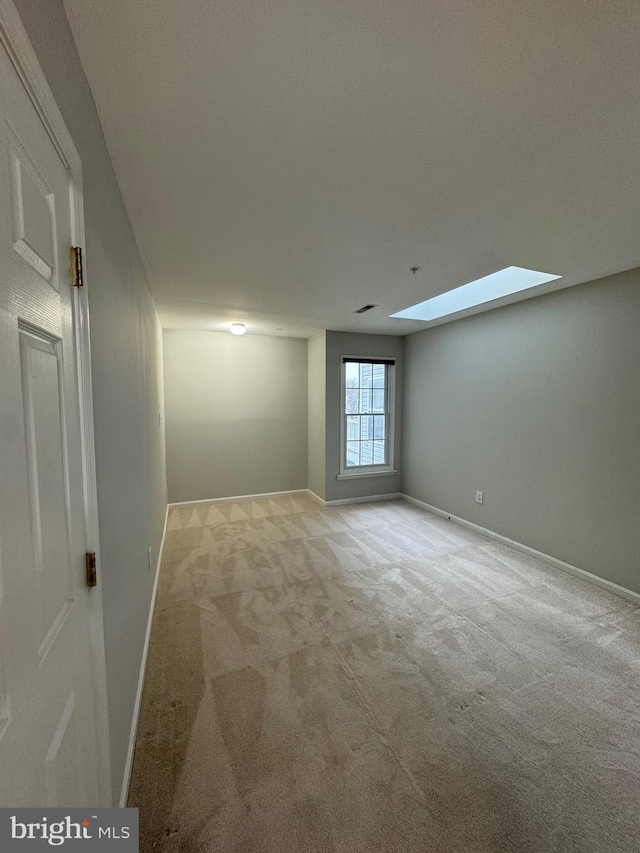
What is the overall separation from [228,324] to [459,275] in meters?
2.85

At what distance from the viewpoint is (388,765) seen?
4.57ft

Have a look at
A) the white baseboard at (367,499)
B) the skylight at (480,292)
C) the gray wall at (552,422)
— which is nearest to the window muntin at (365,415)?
the white baseboard at (367,499)

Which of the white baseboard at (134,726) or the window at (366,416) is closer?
the white baseboard at (134,726)

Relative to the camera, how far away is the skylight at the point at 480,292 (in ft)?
9.57

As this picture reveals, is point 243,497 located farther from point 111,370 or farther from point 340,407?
point 111,370

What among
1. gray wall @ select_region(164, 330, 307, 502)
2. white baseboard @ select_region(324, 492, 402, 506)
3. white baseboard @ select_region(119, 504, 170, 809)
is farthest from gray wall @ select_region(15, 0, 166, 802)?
white baseboard @ select_region(324, 492, 402, 506)

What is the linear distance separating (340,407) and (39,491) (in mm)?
4260

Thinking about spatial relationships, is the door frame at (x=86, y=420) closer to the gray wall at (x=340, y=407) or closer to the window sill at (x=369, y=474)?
the gray wall at (x=340, y=407)

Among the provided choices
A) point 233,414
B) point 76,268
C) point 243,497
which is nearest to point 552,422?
point 76,268

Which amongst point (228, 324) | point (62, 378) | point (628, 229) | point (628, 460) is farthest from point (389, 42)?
point (228, 324)

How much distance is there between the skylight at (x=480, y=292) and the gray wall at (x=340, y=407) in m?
0.98

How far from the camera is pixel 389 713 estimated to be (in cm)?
163

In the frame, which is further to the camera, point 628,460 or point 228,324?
point 228,324

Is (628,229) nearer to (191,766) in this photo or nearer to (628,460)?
(628,460)
